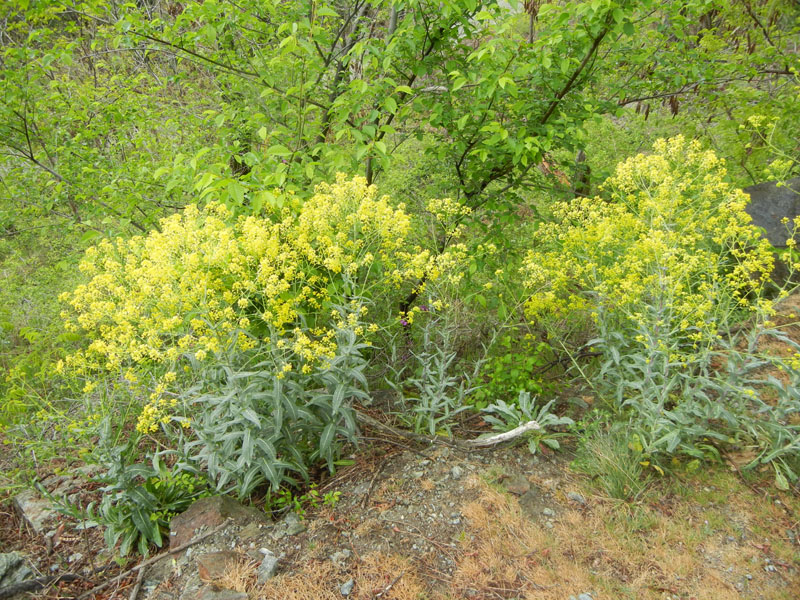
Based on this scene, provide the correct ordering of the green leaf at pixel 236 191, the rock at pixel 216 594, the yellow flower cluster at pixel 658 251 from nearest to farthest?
1. the rock at pixel 216 594
2. the green leaf at pixel 236 191
3. the yellow flower cluster at pixel 658 251

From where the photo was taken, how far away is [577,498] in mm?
2734

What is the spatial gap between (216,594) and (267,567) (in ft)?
0.78

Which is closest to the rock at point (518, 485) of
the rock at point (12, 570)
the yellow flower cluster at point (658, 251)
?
the yellow flower cluster at point (658, 251)

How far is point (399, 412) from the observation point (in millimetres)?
3422

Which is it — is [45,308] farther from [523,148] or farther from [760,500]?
[760,500]

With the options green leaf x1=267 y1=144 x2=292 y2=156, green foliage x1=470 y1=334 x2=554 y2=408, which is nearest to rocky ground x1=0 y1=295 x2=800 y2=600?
green foliage x1=470 y1=334 x2=554 y2=408

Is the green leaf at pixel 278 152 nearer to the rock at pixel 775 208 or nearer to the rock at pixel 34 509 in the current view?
the rock at pixel 34 509

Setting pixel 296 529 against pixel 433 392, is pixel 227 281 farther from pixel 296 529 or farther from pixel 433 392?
pixel 433 392

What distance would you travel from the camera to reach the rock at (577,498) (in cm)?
271

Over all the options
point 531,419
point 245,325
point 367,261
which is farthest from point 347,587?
point 367,261

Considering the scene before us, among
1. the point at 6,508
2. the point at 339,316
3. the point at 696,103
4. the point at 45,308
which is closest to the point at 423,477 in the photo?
the point at 339,316

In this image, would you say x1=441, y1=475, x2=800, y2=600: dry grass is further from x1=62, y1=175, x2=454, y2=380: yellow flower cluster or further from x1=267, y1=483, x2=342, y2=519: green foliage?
x1=62, y1=175, x2=454, y2=380: yellow flower cluster

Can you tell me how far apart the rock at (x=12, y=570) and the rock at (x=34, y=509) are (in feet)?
1.11

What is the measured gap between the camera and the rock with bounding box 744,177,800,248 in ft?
15.5
